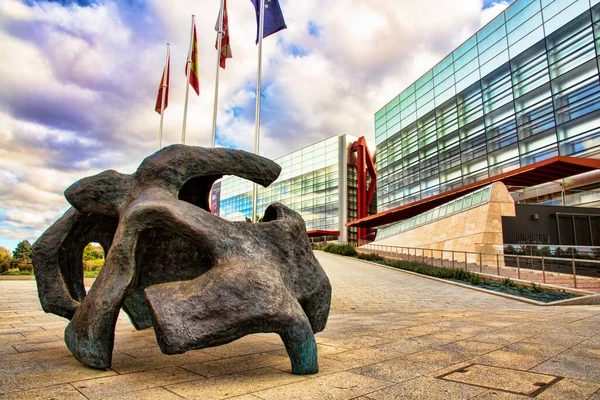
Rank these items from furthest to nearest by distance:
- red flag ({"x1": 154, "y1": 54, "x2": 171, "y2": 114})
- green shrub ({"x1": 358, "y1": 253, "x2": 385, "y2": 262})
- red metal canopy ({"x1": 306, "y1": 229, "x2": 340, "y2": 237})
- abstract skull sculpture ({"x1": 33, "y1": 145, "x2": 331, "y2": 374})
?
red metal canopy ({"x1": 306, "y1": 229, "x2": 340, "y2": 237}) → green shrub ({"x1": 358, "y1": 253, "x2": 385, "y2": 262}) → red flag ({"x1": 154, "y1": 54, "x2": 171, "y2": 114}) → abstract skull sculpture ({"x1": 33, "y1": 145, "x2": 331, "y2": 374})

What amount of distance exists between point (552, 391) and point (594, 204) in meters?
24.6

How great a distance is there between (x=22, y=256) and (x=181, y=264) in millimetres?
29138

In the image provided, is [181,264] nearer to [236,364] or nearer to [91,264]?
[236,364]

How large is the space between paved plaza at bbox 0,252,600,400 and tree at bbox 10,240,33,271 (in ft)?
61.4

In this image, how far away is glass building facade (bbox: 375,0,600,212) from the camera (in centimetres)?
2414

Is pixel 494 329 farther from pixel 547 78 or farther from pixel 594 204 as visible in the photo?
pixel 547 78

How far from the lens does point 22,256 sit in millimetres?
27484

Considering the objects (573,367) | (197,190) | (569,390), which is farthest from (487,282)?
(197,190)

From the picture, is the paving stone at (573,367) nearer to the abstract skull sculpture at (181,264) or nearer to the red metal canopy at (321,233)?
the abstract skull sculpture at (181,264)

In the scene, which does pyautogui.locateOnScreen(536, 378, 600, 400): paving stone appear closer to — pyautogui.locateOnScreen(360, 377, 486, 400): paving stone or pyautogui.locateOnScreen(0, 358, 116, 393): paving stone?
pyautogui.locateOnScreen(360, 377, 486, 400): paving stone

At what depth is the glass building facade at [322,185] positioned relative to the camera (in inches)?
2060

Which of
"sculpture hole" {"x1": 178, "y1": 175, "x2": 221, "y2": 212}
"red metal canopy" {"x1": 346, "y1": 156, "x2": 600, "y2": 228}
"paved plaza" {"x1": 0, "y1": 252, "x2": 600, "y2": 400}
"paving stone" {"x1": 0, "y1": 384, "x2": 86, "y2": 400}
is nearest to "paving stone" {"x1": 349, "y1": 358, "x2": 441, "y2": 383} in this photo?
"paved plaza" {"x1": 0, "y1": 252, "x2": 600, "y2": 400}

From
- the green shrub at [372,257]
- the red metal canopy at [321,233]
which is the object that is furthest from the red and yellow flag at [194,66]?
the red metal canopy at [321,233]

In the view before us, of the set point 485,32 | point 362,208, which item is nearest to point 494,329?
point 485,32
